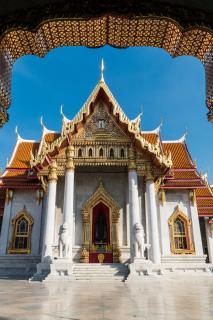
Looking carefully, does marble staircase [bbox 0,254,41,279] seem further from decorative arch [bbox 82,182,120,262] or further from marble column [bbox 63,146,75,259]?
marble column [bbox 63,146,75,259]

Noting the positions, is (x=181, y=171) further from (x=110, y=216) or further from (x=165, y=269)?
(x=165, y=269)

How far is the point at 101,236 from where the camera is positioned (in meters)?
14.5

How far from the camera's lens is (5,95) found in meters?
4.33

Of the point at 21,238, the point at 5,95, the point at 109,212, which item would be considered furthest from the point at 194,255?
the point at 5,95

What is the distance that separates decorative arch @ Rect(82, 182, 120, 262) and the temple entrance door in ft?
0.41

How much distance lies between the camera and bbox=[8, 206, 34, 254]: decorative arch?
14.8m

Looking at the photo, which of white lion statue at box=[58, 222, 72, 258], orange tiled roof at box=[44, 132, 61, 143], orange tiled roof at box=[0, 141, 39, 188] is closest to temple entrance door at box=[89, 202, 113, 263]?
white lion statue at box=[58, 222, 72, 258]

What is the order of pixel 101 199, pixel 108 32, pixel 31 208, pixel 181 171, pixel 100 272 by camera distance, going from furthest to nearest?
pixel 181 171, pixel 31 208, pixel 101 199, pixel 100 272, pixel 108 32

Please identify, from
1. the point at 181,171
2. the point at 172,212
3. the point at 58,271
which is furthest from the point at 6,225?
the point at 181,171

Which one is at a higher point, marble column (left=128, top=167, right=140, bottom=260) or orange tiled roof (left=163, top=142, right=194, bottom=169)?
orange tiled roof (left=163, top=142, right=194, bottom=169)

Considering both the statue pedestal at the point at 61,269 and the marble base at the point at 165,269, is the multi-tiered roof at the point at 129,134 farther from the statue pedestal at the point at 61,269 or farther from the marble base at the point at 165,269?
the statue pedestal at the point at 61,269

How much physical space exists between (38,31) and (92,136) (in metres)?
10.1

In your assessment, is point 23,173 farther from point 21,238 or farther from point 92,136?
point 92,136

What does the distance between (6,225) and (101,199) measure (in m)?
4.91
